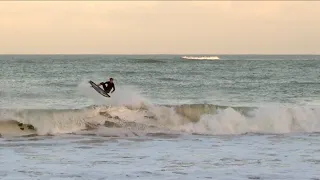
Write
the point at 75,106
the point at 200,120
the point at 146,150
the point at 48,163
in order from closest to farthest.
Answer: the point at 48,163 < the point at 146,150 < the point at 200,120 < the point at 75,106

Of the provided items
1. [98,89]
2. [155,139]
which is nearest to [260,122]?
[155,139]

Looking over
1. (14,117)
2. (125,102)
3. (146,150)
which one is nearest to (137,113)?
(125,102)

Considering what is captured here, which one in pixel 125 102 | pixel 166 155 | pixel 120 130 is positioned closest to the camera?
pixel 166 155

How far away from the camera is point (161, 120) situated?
21.9 m

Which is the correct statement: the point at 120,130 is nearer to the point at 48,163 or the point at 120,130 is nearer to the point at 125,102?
the point at 125,102

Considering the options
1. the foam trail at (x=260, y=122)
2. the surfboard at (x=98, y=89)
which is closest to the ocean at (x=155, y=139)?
the foam trail at (x=260, y=122)

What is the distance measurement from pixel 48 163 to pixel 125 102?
11714 mm

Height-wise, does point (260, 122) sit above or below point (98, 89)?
below

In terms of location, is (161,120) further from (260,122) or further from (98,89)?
(98,89)

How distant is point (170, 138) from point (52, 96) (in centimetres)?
1516

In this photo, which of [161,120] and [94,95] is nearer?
[161,120]

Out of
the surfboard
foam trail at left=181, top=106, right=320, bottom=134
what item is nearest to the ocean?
foam trail at left=181, top=106, right=320, bottom=134

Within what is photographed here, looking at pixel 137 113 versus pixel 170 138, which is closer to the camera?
pixel 170 138

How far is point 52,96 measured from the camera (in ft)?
104
